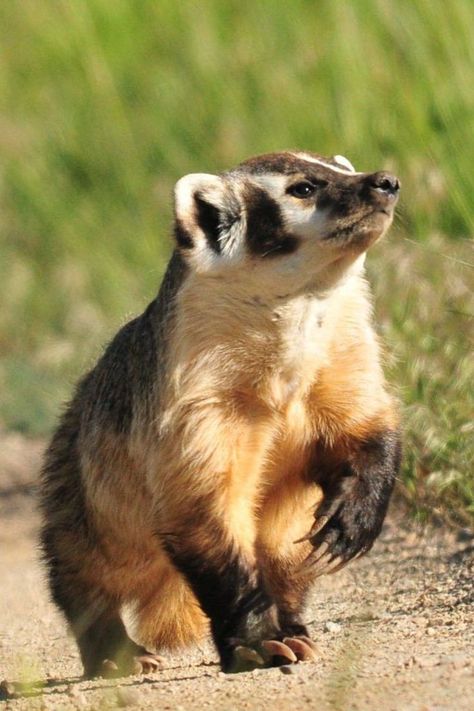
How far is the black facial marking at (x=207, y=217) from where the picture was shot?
384cm

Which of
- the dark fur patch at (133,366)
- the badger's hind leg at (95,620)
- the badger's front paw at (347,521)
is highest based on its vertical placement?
the dark fur patch at (133,366)

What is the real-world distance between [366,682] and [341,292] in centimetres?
109

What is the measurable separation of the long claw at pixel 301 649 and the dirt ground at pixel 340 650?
0.05m

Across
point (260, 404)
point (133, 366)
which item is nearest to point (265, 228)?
point (260, 404)

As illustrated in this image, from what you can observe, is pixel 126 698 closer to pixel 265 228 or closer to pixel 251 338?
pixel 251 338

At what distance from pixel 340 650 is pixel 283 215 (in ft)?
3.58

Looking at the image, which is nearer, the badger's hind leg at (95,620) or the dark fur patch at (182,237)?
the dark fur patch at (182,237)

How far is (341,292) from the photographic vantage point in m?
3.76

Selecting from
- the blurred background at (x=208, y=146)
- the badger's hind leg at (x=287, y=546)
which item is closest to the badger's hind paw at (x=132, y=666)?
the badger's hind leg at (x=287, y=546)

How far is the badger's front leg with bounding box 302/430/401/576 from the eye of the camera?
3.82 meters

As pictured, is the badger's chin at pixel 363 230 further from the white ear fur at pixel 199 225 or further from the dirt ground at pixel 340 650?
the dirt ground at pixel 340 650

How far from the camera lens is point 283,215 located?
3738mm

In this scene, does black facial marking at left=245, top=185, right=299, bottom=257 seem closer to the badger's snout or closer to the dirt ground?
the badger's snout

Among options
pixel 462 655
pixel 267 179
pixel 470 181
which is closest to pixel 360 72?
pixel 470 181
